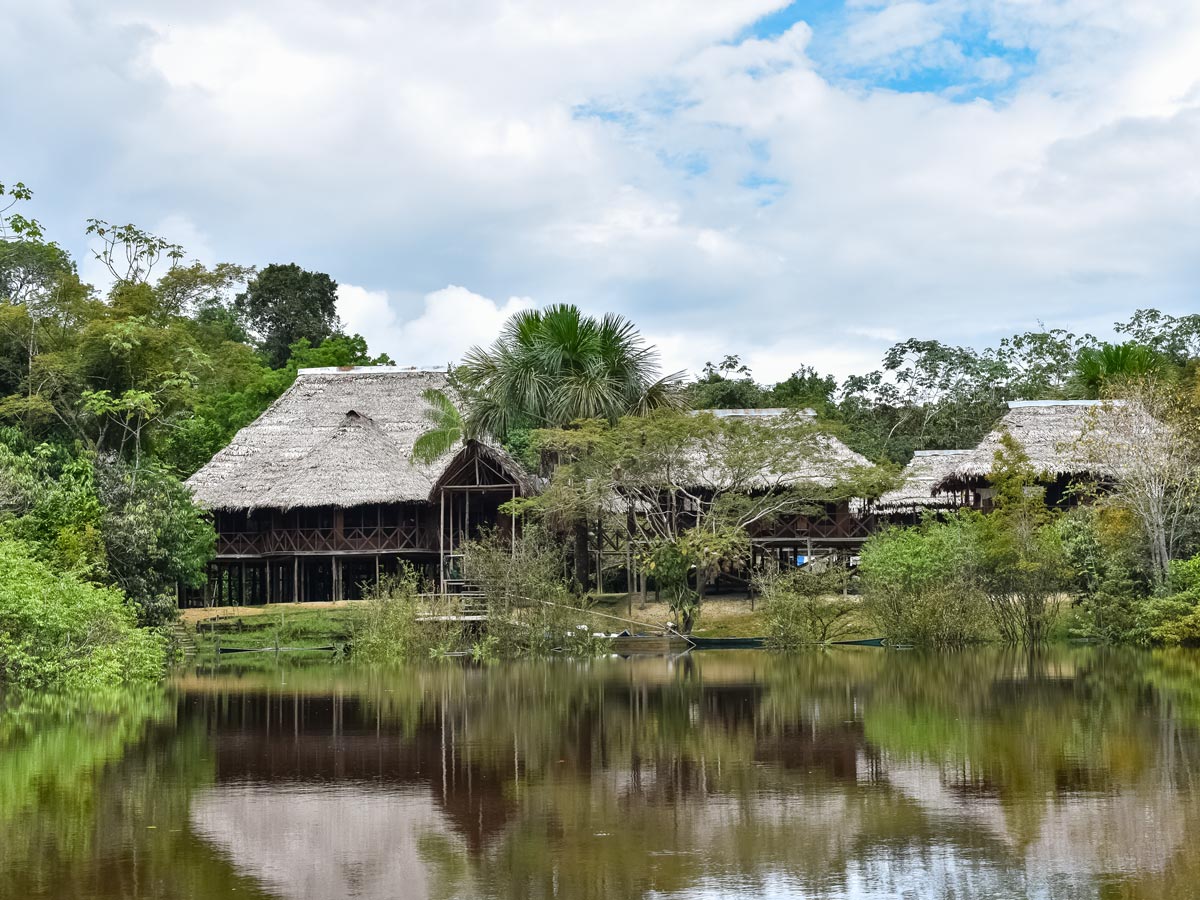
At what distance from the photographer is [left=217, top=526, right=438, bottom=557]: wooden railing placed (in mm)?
36938

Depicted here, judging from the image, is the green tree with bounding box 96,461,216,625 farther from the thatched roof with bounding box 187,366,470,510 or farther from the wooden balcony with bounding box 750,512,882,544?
the wooden balcony with bounding box 750,512,882,544

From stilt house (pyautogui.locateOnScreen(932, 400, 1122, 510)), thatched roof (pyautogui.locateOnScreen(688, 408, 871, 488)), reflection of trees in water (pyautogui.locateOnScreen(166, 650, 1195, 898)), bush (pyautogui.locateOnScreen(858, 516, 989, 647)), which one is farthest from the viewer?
stilt house (pyautogui.locateOnScreen(932, 400, 1122, 510))

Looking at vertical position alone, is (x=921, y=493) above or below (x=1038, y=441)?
below

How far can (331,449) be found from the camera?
37.8m

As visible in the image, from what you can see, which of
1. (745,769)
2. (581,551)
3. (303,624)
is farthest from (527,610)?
(745,769)

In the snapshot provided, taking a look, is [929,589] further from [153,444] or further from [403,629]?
[153,444]

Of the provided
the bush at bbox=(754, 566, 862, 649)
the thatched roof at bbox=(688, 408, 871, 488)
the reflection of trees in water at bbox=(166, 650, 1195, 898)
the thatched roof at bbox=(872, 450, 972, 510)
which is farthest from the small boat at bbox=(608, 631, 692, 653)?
the thatched roof at bbox=(872, 450, 972, 510)

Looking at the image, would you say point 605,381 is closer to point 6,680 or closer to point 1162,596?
point 1162,596

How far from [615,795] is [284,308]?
53436 mm

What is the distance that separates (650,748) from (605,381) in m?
20.8

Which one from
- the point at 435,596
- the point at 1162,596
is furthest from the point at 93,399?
the point at 1162,596

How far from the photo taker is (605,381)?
33281 mm

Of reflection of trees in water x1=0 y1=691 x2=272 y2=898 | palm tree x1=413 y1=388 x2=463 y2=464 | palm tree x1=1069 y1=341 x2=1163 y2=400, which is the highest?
palm tree x1=1069 y1=341 x2=1163 y2=400

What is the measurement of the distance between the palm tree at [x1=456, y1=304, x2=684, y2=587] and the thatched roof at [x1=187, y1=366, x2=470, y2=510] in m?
3.75
